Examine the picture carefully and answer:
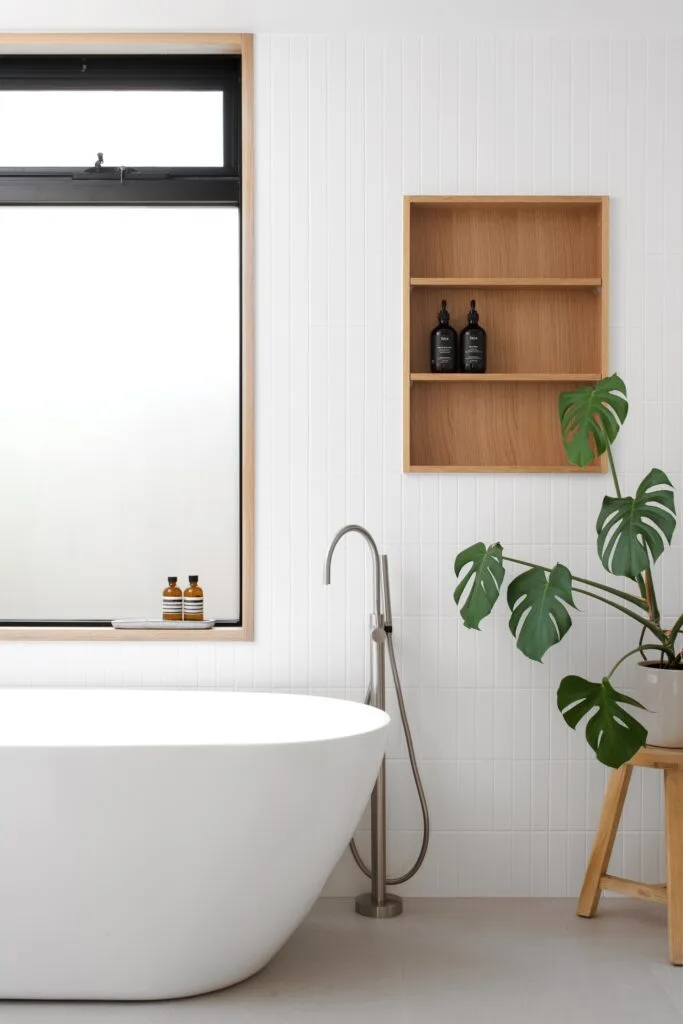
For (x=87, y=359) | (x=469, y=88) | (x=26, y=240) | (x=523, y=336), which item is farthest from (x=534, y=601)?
(x=26, y=240)

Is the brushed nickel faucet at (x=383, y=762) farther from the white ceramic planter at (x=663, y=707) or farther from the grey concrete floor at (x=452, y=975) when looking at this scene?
the white ceramic planter at (x=663, y=707)

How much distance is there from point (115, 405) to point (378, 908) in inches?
73.3

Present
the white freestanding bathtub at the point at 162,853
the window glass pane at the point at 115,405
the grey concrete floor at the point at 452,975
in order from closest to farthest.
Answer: the white freestanding bathtub at the point at 162,853
the grey concrete floor at the point at 452,975
the window glass pane at the point at 115,405

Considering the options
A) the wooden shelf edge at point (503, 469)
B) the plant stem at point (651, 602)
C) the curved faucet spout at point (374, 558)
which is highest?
the wooden shelf edge at point (503, 469)

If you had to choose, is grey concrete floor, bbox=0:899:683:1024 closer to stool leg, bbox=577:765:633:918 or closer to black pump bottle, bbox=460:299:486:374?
stool leg, bbox=577:765:633:918

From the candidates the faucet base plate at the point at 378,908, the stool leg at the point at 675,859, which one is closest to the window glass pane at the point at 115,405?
the faucet base plate at the point at 378,908

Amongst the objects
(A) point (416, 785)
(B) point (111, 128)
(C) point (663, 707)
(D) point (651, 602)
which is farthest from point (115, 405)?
(C) point (663, 707)

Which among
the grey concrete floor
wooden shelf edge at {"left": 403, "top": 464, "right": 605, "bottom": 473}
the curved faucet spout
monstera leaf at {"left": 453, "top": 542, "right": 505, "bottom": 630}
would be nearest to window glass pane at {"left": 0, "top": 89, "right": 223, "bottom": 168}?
wooden shelf edge at {"left": 403, "top": 464, "right": 605, "bottom": 473}

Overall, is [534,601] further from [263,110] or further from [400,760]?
[263,110]

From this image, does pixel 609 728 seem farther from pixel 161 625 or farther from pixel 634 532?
pixel 161 625

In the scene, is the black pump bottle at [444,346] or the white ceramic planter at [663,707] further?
the black pump bottle at [444,346]

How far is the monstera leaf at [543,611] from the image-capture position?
2.48 metres

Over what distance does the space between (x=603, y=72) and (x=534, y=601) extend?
1677 mm

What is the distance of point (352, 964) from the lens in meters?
2.49
